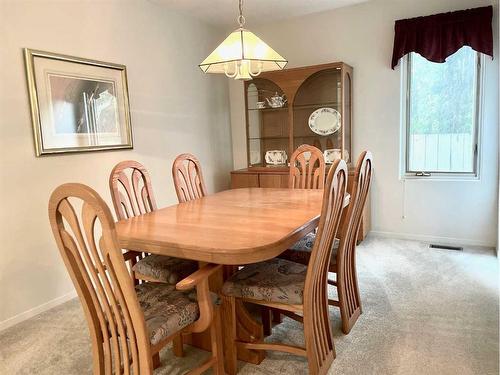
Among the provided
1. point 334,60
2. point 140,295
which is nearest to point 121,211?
point 140,295

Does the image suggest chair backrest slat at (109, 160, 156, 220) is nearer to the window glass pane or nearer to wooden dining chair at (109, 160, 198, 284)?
wooden dining chair at (109, 160, 198, 284)

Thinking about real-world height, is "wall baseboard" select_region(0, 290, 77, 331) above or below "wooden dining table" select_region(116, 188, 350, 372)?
below

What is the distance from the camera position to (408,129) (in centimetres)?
390

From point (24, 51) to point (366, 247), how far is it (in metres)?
3.32

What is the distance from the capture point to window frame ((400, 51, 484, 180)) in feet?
11.5

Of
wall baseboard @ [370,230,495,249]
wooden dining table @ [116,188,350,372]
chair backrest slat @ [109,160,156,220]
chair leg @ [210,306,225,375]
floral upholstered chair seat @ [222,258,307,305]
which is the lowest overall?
wall baseboard @ [370,230,495,249]

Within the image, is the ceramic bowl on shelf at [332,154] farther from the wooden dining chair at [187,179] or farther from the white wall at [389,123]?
the wooden dining chair at [187,179]

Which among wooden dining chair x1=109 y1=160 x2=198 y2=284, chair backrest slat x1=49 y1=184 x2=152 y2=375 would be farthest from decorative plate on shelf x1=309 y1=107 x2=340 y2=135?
chair backrest slat x1=49 y1=184 x2=152 y2=375

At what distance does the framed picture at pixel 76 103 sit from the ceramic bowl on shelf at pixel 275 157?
162cm

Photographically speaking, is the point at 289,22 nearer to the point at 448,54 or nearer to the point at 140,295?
the point at 448,54

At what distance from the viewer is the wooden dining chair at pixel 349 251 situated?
2064 mm

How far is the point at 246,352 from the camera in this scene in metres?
2.02

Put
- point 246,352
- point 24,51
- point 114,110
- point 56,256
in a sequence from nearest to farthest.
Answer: point 246,352
point 24,51
point 56,256
point 114,110

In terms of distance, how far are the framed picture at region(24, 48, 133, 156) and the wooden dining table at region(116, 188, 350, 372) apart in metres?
1.10
